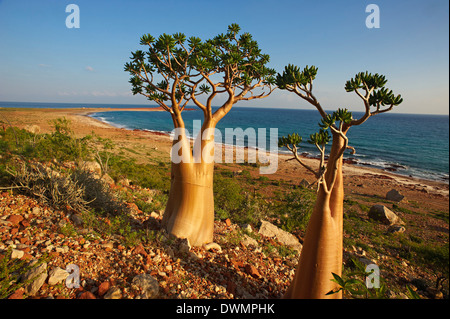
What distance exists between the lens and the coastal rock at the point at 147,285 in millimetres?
3107

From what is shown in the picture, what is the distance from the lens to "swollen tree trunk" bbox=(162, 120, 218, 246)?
16.3 ft

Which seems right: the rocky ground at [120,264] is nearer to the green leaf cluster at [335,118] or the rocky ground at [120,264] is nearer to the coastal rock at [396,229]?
the green leaf cluster at [335,118]

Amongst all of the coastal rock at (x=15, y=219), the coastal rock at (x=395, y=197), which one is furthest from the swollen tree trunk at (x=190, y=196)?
the coastal rock at (x=395, y=197)

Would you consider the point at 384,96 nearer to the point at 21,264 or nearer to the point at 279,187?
the point at 21,264

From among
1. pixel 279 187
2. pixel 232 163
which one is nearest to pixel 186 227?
pixel 279 187

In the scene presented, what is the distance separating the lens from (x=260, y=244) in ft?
21.0

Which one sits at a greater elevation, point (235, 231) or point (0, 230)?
point (0, 230)

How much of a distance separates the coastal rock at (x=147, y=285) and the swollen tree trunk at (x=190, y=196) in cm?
168

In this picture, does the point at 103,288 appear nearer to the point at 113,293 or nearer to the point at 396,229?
the point at 113,293

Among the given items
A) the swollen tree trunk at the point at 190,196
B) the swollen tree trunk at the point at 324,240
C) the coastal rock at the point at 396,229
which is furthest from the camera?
the coastal rock at the point at 396,229

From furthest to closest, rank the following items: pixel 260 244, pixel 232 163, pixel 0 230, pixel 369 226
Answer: pixel 232 163 → pixel 369 226 → pixel 260 244 → pixel 0 230

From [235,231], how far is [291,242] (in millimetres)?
1905

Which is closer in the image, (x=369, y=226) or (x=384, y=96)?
(x=384, y=96)

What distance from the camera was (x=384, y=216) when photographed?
36.9ft
